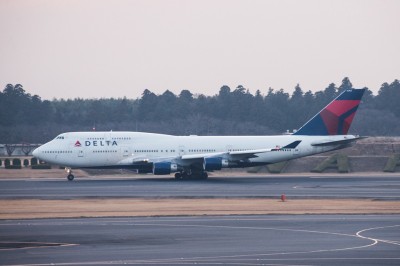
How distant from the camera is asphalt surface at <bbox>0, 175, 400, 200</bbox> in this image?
48.8 meters

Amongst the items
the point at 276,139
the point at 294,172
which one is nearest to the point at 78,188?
the point at 276,139

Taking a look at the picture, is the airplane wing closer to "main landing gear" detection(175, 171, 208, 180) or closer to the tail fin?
"main landing gear" detection(175, 171, 208, 180)

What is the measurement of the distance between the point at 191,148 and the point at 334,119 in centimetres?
1171

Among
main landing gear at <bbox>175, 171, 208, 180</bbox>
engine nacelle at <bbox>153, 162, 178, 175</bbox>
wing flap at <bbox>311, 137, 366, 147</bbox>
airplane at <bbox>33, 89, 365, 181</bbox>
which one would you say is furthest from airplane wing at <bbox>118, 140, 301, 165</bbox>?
wing flap at <bbox>311, 137, 366, 147</bbox>

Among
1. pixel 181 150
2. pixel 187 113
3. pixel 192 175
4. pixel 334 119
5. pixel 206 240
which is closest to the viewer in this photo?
pixel 206 240

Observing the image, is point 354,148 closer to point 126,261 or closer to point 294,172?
point 294,172

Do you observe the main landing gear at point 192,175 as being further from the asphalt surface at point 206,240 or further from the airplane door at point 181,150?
the asphalt surface at point 206,240

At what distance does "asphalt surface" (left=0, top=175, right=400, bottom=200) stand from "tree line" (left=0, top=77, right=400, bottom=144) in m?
58.6

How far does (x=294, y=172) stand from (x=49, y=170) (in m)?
21.7

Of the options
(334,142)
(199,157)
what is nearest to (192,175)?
(199,157)

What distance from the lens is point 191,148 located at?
218 feet

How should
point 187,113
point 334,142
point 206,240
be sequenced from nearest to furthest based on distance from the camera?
point 206,240, point 334,142, point 187,113

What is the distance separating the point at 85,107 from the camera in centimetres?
15288

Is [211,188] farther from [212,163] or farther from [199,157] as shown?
[199,157]
